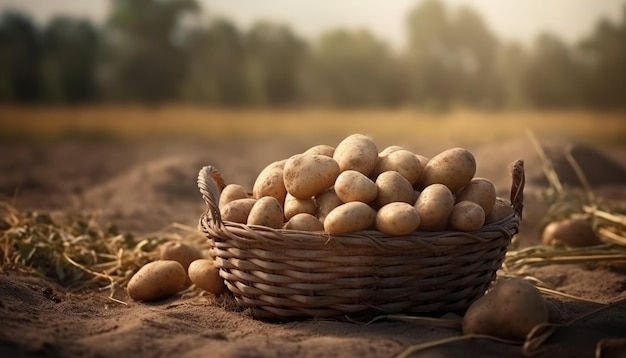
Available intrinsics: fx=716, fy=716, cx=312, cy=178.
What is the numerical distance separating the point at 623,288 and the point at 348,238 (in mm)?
1642

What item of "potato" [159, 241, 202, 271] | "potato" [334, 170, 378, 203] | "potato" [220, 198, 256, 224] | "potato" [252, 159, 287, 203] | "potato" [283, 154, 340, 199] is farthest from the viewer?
"potato" [159, 241, 202, 271]

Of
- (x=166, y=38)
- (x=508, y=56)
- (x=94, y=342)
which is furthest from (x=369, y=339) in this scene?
(x=166, y=38)

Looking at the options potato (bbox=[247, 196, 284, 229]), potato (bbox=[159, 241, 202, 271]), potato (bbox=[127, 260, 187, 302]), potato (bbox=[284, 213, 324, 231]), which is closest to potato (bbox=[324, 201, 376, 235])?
potato (bbox=[284, 213, 324, 231])

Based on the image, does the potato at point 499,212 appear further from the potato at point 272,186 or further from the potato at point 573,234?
the potato at point 573,234

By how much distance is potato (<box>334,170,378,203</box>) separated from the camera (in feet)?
8.49

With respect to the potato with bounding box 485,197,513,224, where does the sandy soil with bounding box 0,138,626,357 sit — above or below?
below

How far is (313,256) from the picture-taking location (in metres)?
2.48

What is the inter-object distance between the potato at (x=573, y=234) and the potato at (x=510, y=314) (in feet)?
6.00

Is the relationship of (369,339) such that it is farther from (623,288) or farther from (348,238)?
(623,288)

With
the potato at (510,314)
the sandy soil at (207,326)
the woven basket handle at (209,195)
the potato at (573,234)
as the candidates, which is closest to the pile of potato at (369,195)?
the woven basket handle at (209,195)

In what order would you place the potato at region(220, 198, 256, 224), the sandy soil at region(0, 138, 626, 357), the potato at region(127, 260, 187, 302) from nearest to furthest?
the sandy soil at region(0, 138, 626, 357) < the potato at region(220, 198, 256, 224) < the potato at region(127, 260, 187, 302)

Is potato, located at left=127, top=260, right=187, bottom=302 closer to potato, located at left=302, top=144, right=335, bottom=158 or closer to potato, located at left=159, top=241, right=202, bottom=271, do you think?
potato, located at left=159, top=241, right=202, bottom=271

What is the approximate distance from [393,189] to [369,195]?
0.32ft

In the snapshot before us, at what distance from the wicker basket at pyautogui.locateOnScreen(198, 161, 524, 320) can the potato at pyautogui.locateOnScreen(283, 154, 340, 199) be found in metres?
0.26
